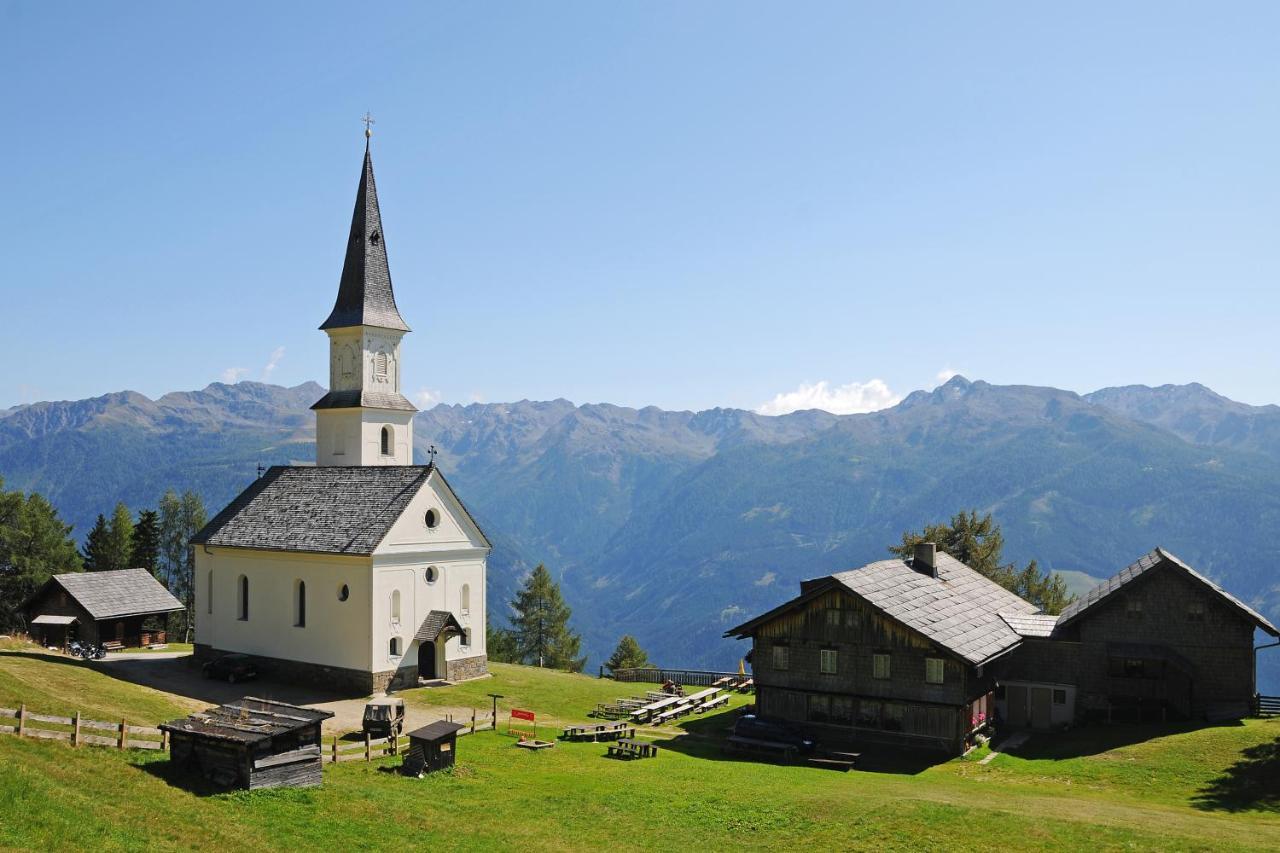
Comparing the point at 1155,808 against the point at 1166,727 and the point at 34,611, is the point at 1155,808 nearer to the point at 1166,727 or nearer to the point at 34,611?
the point at 1166,727

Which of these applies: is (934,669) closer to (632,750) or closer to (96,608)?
(632,750)

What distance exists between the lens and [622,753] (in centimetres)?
3509

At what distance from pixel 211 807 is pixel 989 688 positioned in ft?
100

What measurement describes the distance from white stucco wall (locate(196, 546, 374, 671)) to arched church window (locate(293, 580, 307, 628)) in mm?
135

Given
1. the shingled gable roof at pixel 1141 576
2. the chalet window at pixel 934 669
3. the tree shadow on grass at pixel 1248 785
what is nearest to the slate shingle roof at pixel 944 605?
the chalet window at pixel 934 669

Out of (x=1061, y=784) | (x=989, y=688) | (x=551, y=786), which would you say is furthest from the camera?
(x=989, y=688)

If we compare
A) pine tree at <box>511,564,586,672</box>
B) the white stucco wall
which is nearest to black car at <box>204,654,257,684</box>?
the white stucco wall

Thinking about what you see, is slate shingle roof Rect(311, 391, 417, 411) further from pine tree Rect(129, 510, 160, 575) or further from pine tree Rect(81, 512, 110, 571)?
pine tree Rect(81, 512, 110, 571)

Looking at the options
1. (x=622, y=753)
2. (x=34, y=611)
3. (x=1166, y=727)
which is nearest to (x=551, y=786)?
(x=622, y=753)

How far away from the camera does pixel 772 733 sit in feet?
121

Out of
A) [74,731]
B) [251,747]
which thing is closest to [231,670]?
[74,731]

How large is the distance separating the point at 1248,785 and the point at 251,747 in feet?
95.0

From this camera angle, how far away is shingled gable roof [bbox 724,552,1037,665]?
37.9 meters

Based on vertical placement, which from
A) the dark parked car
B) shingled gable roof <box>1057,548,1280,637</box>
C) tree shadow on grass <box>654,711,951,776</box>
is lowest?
tree shadow on grass <box>654,711,951,776</box>
